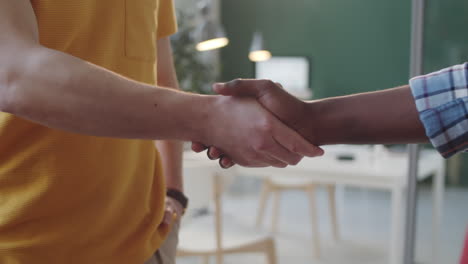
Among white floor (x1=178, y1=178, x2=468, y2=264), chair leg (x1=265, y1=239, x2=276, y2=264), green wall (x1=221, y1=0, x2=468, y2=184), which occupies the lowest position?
white floor (x1=178, y1=178, x2=468, y2=264)

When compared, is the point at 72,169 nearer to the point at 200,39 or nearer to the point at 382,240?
the point at 200,39

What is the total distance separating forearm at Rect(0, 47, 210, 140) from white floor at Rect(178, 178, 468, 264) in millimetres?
1621

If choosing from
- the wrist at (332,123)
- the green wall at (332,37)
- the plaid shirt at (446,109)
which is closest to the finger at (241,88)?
the wrist at (332,123)

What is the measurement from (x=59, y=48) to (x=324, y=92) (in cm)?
536

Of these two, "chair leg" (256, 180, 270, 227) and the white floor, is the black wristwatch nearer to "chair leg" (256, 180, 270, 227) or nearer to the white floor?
the white floor

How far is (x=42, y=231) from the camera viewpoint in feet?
2.62

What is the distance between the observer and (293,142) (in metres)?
0.81

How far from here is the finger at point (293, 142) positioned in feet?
2.63

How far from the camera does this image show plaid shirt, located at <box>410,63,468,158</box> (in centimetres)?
74

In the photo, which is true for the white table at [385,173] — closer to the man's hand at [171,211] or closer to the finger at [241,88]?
the man's hand at [171,211]

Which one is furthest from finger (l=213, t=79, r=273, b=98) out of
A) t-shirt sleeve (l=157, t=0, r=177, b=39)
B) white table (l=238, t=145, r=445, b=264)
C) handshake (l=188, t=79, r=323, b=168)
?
white table (l=238, t=145, r=445, b=264)

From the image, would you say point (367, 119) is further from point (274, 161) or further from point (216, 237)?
point (216, 237)

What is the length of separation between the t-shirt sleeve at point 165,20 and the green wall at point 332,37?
191 inches

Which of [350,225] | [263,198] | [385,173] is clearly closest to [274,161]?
[385,173]
